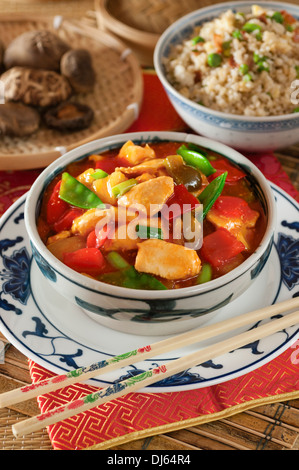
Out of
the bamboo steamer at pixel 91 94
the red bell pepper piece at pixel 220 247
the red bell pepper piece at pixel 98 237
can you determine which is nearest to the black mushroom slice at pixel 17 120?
the bamboo steamer at pixel 91 94

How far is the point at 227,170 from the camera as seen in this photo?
82.2 inches

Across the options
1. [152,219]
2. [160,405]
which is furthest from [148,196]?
[160,405]

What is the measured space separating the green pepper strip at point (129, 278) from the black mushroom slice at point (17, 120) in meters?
1.38

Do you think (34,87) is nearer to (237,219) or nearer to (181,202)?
(181,202)

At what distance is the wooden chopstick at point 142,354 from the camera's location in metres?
1.59

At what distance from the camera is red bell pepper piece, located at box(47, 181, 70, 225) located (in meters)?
1.94

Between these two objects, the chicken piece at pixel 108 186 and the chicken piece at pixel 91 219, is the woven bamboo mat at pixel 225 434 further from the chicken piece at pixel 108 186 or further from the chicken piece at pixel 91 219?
the chicken piece at pixel 108 186

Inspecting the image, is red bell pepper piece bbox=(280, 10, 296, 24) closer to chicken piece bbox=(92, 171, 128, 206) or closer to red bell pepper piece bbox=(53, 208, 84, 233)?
chicken piece bbox=(92, 171, 128, 206)

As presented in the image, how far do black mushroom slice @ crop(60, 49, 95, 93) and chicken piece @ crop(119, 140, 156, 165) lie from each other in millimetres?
1239

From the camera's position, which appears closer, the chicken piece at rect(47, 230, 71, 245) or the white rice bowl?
the chicken piece at rect(47, 230, 71, 245)

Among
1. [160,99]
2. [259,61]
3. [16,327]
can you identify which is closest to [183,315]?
[16,327]

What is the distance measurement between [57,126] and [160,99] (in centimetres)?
74

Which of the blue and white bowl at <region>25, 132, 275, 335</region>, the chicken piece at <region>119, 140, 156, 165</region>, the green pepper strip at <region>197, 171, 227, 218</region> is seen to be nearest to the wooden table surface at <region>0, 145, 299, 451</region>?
the blue and white bowl at <region>25, 132, 275, 335</region>

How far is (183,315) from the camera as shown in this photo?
1691 mm
